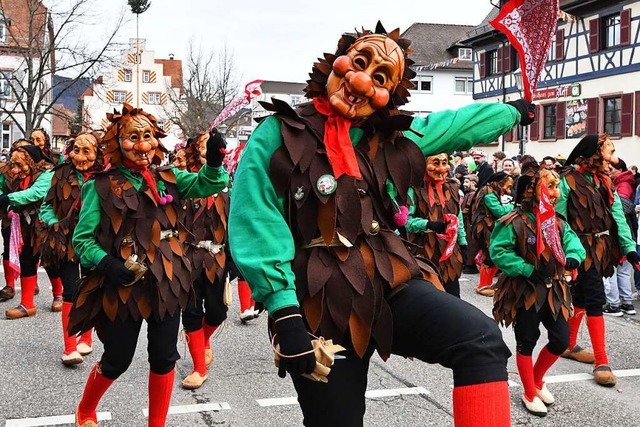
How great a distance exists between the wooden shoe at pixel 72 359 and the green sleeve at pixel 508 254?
11.5 ft

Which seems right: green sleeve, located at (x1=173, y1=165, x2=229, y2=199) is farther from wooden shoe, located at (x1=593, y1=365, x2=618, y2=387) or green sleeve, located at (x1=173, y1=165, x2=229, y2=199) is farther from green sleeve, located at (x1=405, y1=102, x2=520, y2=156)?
wooden shoe, located at (x1=593, y1=365, x2=618, y2=387)

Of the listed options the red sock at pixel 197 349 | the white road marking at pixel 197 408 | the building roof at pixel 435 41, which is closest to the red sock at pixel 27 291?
the red sock at pixel 197 349

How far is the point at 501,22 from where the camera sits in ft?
9.70

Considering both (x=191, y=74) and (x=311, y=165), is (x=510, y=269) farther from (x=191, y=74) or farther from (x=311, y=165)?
(x=191, y=74)

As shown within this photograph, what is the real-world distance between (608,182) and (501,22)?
12.7ft

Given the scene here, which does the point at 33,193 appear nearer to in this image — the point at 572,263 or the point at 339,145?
the point at 572,263

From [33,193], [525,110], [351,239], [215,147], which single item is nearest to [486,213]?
[33,193]

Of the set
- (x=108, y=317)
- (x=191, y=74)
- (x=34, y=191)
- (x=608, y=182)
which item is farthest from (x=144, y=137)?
(x=191, y=74)

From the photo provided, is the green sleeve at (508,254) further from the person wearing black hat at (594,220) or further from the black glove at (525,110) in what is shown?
the black glove at (525,110)

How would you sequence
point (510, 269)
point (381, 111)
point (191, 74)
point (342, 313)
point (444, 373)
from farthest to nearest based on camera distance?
point (191, 74), point (444, 373), point (510, 269), point (381, 111), point (342, 313)

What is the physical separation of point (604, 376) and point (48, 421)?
161 inches

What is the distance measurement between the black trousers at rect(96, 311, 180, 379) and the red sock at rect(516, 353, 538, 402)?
245 cm

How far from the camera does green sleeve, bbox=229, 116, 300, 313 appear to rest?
2.46m

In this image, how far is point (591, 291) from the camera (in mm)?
6168
